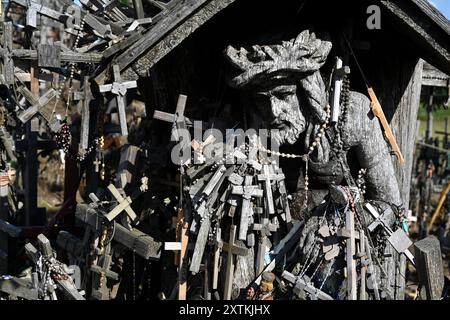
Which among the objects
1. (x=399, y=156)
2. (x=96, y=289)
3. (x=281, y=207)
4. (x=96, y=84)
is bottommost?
(x=96, y=289)

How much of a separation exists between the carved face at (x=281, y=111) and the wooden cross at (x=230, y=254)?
94 cm

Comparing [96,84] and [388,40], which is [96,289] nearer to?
[96,84]

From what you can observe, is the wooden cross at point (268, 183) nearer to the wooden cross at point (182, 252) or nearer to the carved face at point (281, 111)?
the carved face at point (281, 111)

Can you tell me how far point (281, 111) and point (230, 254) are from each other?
129 cm

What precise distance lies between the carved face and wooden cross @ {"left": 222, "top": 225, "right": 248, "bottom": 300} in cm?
94

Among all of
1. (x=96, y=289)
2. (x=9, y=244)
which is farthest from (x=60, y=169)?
(x=96, y=289)

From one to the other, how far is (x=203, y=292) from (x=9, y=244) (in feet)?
10.3

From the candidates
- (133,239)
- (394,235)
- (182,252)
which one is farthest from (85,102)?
(394,235)

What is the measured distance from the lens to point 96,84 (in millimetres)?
5535

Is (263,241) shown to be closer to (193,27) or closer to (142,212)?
(142,212)

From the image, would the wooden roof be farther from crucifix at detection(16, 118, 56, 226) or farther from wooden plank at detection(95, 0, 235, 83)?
crucifix at detection(16, 118, 56, 226)

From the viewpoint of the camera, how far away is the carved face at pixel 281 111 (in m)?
6.20

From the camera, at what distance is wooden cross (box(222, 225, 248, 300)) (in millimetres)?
6137
